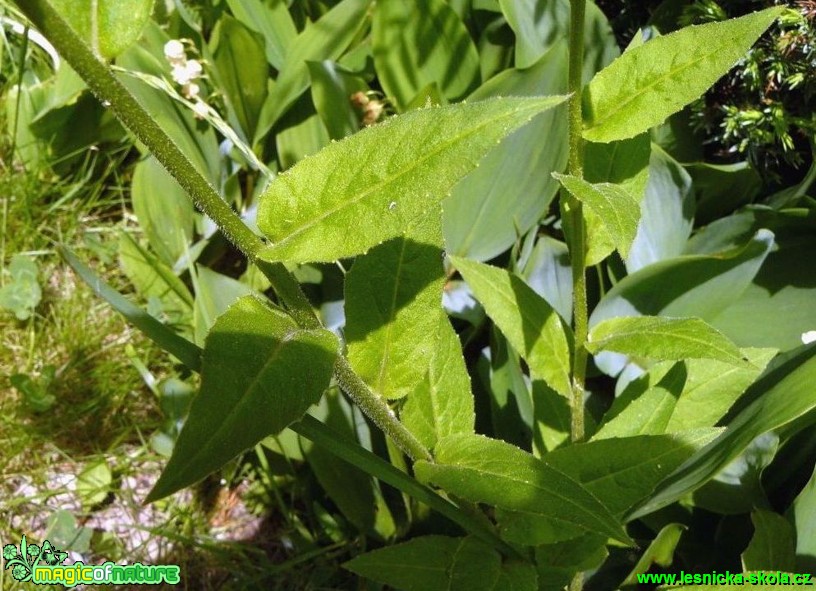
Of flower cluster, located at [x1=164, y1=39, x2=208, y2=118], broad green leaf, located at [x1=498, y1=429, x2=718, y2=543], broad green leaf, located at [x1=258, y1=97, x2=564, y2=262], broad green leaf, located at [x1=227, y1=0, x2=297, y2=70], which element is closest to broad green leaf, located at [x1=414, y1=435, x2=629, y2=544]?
broad green leaf, located at [x1=498, y1=429, x2=718, y2=543]

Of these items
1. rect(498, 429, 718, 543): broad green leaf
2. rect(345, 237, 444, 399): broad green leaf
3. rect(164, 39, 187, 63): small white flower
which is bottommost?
rect(498, 429, 718, 543): broad green leaf

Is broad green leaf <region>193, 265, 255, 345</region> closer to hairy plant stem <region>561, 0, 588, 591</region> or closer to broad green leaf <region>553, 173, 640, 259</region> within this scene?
hairy plant stem <region>561, 0, 588, 591</region>

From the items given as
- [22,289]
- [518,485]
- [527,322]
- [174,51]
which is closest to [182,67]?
[174,51]

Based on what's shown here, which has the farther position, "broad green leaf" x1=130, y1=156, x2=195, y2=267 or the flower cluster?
"broad green leaf" x1=130, y1=156, x2=195, y2=267

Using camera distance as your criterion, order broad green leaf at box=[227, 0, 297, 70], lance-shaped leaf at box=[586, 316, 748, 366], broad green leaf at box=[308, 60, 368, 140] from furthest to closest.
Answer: broad green leaf at box=[227, 0, 297, 70] < broad green leaf at box=[308, 60, 368, 140] < lance-shaped leaf at box=[586, 316, 748, 366]

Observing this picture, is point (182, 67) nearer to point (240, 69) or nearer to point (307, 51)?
point (240, 69)

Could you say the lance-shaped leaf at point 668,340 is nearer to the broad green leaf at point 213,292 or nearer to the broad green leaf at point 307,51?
the broad green leaf at point 213,292
